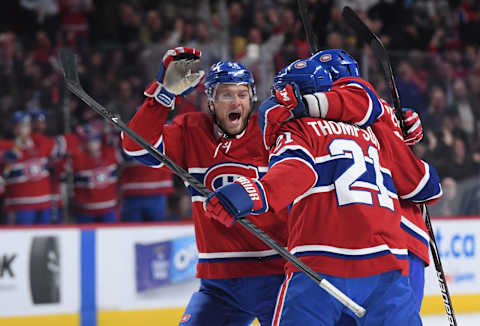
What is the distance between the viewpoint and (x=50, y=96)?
5172 mm

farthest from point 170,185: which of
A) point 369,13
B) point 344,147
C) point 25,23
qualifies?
point 344,147

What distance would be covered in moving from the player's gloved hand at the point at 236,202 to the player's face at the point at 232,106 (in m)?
0.81

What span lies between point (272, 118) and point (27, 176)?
157 inches

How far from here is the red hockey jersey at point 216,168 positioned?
233 cm

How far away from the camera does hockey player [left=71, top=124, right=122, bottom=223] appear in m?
5.22

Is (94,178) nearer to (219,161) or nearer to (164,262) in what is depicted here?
(164,262)

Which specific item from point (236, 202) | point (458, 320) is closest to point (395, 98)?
point (236, 202)

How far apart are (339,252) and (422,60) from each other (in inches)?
163

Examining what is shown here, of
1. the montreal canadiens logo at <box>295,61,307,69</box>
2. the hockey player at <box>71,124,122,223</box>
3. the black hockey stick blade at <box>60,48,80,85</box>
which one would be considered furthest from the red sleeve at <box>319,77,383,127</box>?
the hockey player at <box>71,124,122,223</box>

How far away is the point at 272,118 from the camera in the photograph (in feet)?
5.95

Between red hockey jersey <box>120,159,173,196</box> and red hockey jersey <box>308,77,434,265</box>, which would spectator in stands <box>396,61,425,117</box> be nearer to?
red hockey jersey <box>120,159,173,196</box>

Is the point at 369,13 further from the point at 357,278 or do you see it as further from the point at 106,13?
the point at 357,278

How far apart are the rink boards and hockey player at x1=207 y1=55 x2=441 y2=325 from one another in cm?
254

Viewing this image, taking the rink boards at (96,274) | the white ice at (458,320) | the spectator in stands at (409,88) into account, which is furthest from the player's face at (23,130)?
the white ice at (458,320)
